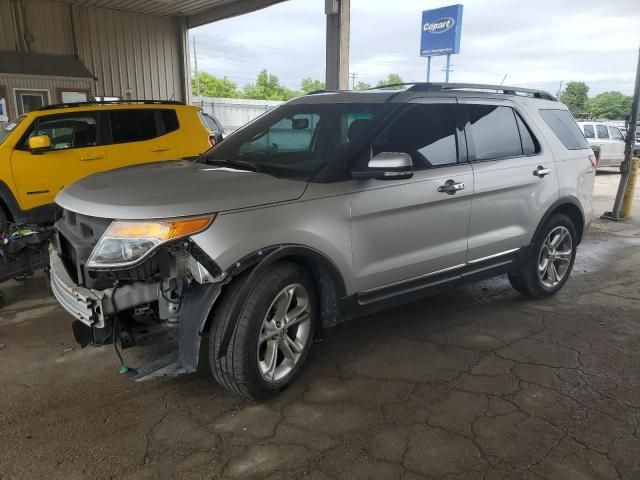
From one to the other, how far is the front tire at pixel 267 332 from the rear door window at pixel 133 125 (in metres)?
5.29

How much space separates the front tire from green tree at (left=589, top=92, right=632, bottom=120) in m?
89.7

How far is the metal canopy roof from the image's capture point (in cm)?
1419

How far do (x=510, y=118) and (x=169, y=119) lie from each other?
527 centimetres

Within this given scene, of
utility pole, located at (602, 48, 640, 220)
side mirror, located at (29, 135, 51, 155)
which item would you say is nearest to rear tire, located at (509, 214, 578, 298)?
utility pole, located at (602, 48, 640, 220)

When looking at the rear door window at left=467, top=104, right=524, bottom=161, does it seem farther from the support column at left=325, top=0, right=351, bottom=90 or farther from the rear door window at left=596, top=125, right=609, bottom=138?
the rear door window at left=596, top=125, right=609, bottom=138

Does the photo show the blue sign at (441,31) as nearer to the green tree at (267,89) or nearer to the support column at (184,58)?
the support column at (184,58)

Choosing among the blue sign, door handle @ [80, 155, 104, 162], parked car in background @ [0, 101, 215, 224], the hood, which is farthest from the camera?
the blue sign

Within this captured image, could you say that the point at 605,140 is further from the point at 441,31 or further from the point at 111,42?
the point at 111,42

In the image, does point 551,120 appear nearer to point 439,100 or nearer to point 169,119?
point 439,100

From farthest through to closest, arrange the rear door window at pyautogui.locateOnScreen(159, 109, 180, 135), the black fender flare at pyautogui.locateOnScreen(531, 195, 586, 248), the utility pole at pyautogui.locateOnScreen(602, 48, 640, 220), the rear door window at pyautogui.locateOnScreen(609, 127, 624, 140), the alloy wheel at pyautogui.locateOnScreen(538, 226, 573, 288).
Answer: the rear door window at pyautogui.locateOnScreen(609, 127, 624, 140)
the utility pole at pyautogui.locateOnScreen(602, 48, 640, 220)
the rear door window at pyautogui.locateOnScreen(159, 109, 180, 135)
the alloy wheel at pyautogui.locateOnScreen(538, 226, 573, 288)
the black fender flare at pyautogui.locateOnScreen(531, 195, 586, 248)

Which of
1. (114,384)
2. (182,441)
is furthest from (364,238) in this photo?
(114,384)

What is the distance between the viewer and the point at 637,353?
151 inches

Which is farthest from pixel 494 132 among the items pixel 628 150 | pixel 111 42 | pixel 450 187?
pixel 111 42

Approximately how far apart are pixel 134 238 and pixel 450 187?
2.22 m
